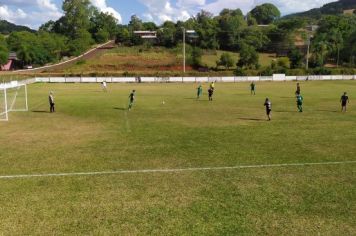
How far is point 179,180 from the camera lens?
13.7 meters

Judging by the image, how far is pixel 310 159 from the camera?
16359 mm

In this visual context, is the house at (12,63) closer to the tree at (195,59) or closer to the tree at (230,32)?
the tree at (195,59)

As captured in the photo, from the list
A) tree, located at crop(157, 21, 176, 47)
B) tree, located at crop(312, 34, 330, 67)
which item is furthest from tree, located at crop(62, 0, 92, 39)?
tree, located at crop(312, 34, 330, 67)

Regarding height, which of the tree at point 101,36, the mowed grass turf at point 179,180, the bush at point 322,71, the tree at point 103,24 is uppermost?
the tree at point 103,24

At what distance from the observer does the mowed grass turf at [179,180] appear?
401 inches

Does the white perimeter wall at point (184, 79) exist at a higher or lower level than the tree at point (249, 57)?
lower

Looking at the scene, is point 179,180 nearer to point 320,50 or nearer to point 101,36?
point 320,50

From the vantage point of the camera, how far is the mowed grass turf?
1020 cm

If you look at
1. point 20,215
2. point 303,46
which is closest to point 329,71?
point 303,46

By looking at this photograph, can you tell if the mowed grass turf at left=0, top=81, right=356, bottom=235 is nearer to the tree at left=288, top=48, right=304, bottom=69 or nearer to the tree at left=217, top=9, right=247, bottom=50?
the tree at left=288, top=48, right=304, bottom=69

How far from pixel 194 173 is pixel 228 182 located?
1551mm

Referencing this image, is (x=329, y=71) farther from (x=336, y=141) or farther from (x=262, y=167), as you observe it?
(x=262, y=167)

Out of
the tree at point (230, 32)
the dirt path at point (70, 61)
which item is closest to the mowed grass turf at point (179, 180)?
the dirt path at point (70, 61)

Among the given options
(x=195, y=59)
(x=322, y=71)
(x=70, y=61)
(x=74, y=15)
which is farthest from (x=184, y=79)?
(x=74, y=15)
